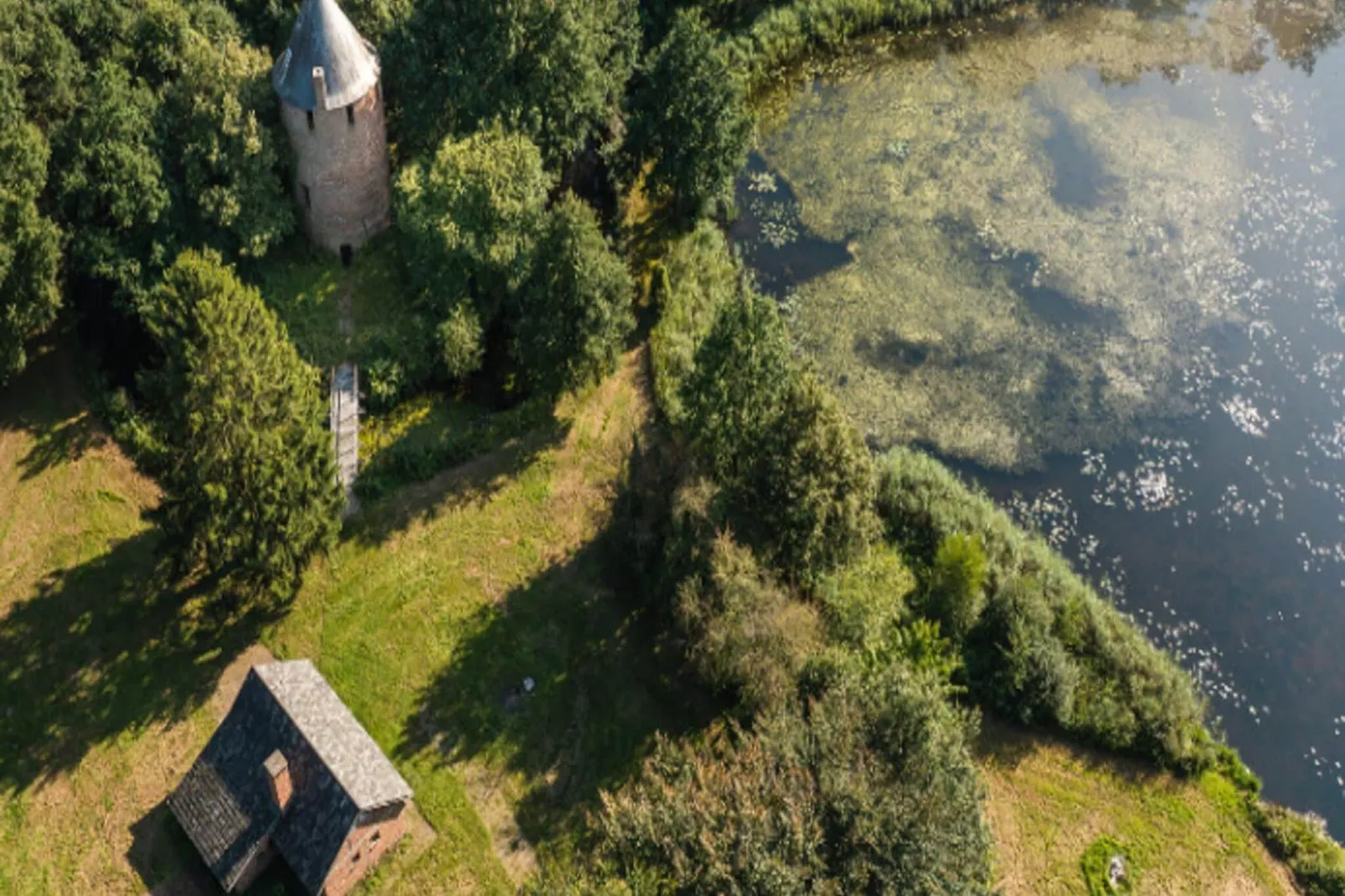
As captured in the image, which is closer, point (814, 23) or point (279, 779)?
A: point (279, 779)

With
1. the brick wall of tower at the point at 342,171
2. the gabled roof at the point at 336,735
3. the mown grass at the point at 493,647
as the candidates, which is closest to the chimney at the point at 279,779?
the gabled roof at the point at 336,735

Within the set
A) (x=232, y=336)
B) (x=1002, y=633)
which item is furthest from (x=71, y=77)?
(x=1002, y=633)

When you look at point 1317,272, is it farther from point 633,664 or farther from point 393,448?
point 393,448

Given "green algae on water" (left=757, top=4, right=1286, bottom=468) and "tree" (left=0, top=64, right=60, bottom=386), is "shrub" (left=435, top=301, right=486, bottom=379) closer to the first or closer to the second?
"tree" (left=0, top=64, right=60, bottom=386)

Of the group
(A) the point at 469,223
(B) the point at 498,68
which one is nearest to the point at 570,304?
(A) the point at 469,223

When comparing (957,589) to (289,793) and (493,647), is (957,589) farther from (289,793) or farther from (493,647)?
(289,793)

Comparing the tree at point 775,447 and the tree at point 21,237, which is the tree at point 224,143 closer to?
the tree at point 21,237
